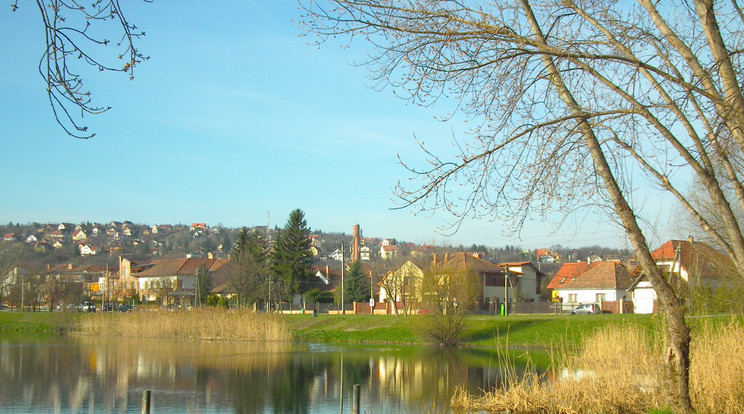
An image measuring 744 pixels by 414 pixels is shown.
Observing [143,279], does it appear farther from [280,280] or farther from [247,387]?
[247,387]

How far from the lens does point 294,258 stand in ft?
239

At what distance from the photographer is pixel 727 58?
8.33 metres

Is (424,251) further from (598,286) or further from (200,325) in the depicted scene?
(200,325)

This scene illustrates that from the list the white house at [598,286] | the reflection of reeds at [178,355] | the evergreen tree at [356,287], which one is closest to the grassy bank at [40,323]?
the reflection of reeds at [178,355]

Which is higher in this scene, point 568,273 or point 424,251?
point 424,251

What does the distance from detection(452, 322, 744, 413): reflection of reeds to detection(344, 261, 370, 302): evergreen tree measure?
5424 cm

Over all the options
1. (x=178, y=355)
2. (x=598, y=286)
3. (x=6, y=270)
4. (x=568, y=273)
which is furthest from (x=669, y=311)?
(x=6, y=270)

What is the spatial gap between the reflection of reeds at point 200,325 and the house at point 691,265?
20564 millimetres

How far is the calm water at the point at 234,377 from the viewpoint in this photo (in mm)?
19391

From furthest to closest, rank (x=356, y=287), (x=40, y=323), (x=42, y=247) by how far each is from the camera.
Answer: (x=42, y=247) < (x=356, y=287) < (x=40, y=323)

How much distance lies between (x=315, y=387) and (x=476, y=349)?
1528 cm

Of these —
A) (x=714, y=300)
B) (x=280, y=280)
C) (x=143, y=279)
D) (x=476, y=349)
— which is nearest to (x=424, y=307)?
(x=476, y=349)

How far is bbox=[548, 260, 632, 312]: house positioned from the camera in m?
61.0

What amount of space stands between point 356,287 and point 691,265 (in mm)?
41555
